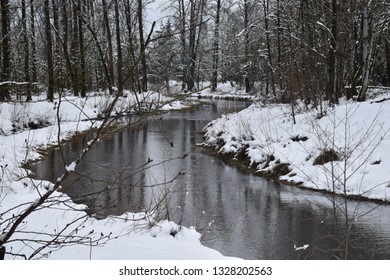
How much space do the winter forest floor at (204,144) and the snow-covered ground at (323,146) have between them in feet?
0.07

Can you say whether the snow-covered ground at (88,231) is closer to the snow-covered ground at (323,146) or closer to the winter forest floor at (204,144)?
the winter forest floor at (204,144)

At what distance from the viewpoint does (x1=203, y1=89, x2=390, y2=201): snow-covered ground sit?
8570mm

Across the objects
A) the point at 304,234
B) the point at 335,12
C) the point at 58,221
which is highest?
the point at 335,12

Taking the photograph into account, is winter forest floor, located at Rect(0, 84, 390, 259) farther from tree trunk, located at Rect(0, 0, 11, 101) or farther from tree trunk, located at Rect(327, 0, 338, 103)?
tree trunk, located at Rect(0, 0, 11, 101)

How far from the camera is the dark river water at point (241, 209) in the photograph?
18.0 ft

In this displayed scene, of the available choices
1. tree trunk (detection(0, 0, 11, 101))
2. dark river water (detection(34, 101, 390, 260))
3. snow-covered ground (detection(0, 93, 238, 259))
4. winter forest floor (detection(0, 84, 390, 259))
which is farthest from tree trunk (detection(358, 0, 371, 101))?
tree trunk (detection(0, 0, 11, 101))

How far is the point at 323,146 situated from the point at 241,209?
3541 millimetres

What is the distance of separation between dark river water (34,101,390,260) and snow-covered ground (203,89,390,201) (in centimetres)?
57

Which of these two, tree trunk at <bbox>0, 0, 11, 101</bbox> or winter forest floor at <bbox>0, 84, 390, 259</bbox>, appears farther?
tree trunk at <bbox>0, 0, 11, 101</bbox>

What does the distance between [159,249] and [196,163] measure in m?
7.01

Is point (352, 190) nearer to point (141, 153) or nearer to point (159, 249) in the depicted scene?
point (159, 249)

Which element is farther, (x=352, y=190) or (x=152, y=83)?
(x=352, y=190)
